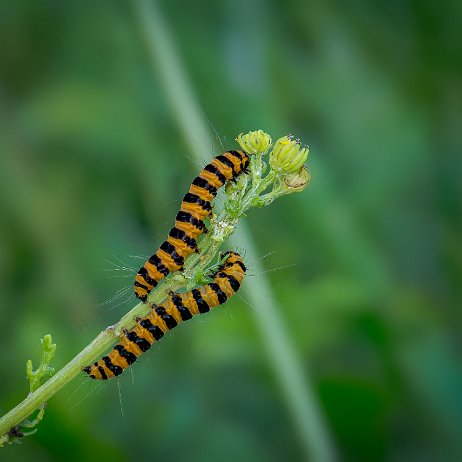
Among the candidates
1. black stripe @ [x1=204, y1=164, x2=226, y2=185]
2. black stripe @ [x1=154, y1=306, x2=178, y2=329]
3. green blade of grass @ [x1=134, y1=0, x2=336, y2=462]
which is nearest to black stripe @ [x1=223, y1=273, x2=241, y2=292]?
black stripe @ [x1=154, y1=306, x2=178, y2=329]

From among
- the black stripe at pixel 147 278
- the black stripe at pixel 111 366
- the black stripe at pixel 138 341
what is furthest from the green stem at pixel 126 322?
the black stripe at pixel 111 366

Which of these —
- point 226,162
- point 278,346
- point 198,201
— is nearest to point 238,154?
point 226,162

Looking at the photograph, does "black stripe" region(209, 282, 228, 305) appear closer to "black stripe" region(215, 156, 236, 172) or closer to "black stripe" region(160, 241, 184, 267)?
"black stripe" region(160, 241, 184, 267)

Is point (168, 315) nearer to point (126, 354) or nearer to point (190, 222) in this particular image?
point (126, 354)

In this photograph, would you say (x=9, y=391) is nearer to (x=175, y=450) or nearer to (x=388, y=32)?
(x=175, y=450)

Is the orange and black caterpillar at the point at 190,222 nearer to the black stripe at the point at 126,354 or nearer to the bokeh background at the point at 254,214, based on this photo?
the black stripe at the point at 126,354
